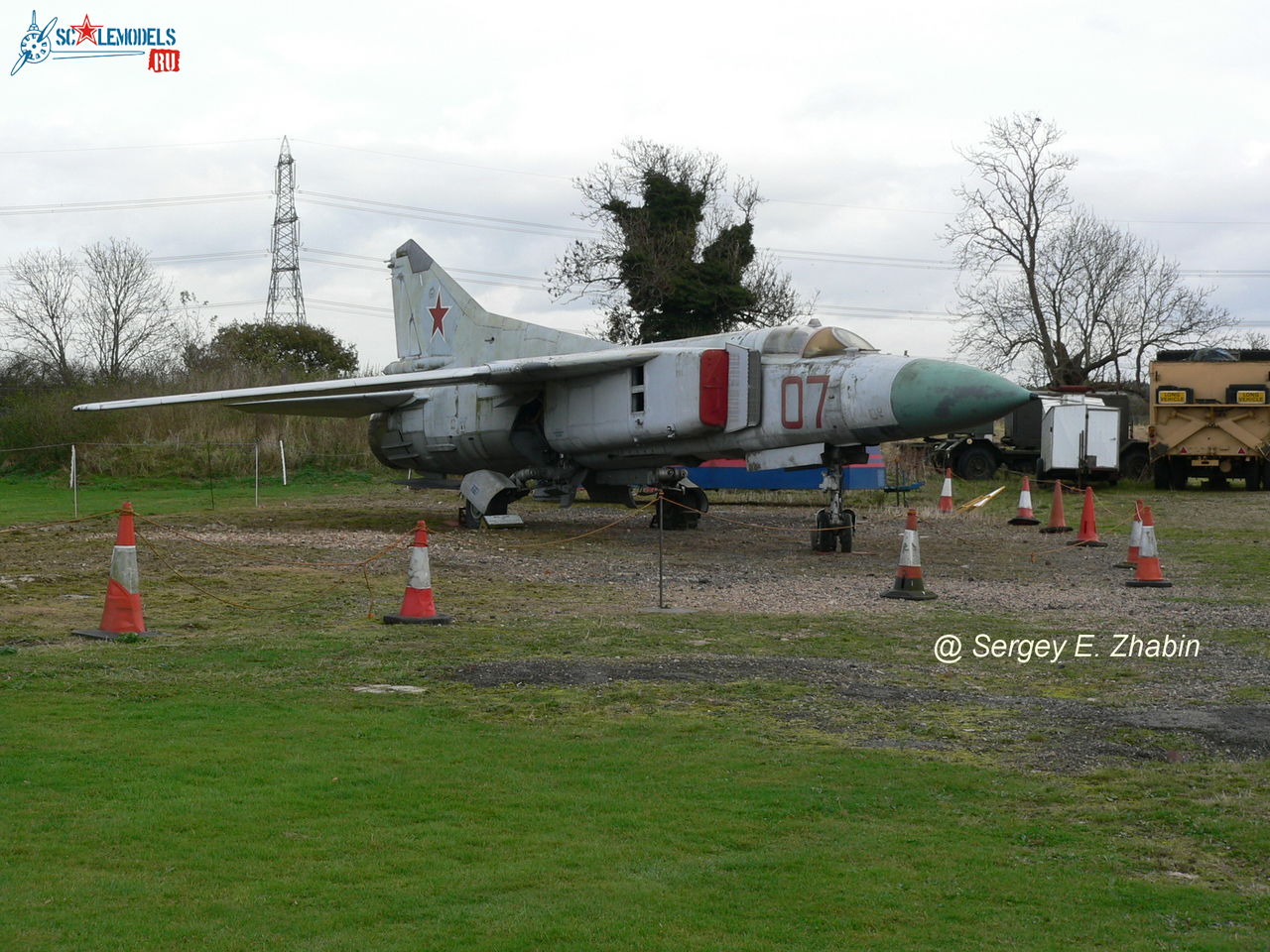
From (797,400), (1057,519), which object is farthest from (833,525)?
(1057,519)

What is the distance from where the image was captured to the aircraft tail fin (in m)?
19.8

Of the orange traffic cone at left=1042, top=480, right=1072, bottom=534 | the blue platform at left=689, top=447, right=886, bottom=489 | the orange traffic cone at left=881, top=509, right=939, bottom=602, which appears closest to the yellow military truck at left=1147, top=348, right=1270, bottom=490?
the blue platform at left=689, top=447, right=886, bottom=489

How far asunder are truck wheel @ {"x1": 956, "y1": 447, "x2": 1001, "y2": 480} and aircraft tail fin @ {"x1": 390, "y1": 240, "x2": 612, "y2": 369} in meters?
15.4

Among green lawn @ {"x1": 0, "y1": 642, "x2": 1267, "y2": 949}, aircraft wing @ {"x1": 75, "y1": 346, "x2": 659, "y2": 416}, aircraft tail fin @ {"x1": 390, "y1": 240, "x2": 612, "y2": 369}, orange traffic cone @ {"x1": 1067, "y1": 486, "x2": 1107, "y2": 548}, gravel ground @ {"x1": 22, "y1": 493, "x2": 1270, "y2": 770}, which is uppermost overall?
aircraft tail fin @ {"x1": 390, "y1": 240, "x2": 612, "y2": 369}

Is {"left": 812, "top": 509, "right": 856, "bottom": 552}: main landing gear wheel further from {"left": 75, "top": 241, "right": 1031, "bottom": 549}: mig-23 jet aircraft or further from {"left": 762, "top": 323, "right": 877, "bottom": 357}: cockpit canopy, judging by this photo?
{"left": 762, "top": 323, "right": 877, "bottom": 357}: cockpit canopy

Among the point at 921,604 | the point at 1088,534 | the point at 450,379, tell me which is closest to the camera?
the point at 921,604

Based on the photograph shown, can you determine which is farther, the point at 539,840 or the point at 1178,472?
the point at 1178,472

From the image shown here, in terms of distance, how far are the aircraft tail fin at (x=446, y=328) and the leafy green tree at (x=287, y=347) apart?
28156 mm

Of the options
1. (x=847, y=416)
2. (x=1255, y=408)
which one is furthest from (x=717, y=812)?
(x=1255, y=408)

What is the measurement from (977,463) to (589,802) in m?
28.1

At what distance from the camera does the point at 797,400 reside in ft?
50.5

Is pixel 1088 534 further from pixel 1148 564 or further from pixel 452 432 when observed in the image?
pixel 452 432

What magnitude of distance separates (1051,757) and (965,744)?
1.36ft

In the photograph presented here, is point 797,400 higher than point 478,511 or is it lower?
higher
